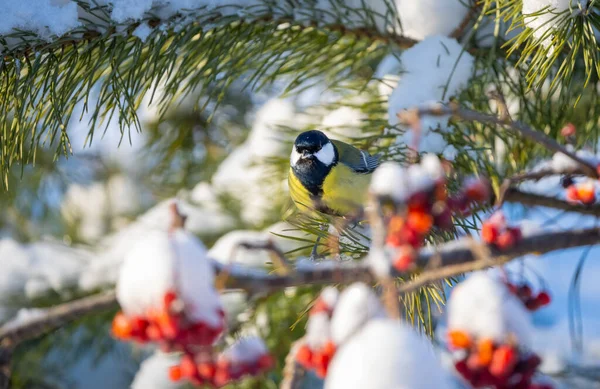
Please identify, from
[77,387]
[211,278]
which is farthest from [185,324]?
[77,387]

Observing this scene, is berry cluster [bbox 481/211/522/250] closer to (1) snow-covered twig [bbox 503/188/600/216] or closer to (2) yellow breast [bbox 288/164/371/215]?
(1) snow-covered twig [bbox 503/188/600/216]

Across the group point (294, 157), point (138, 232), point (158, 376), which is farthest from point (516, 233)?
point (138, 232)

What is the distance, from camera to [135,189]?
1649 mm

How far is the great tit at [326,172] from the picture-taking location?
0.91m

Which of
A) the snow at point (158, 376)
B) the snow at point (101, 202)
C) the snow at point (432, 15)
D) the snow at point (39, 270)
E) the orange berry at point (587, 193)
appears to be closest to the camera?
the orange berry at point (587, 193)

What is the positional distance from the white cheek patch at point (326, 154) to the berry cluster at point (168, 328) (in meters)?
0.67

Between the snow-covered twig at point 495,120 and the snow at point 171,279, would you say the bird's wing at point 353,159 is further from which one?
the snow at point 171,279

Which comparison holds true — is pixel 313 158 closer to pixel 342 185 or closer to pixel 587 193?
pixel 342 185

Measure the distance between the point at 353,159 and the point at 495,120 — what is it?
656 millimetres

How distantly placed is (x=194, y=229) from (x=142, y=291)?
905mm

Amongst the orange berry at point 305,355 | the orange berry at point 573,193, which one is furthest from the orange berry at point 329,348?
the orange berry at point 573,193

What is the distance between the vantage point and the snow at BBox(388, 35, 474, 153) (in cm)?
71

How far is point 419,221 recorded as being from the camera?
29 centimetres

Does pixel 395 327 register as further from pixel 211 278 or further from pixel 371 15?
pixel 371 15
